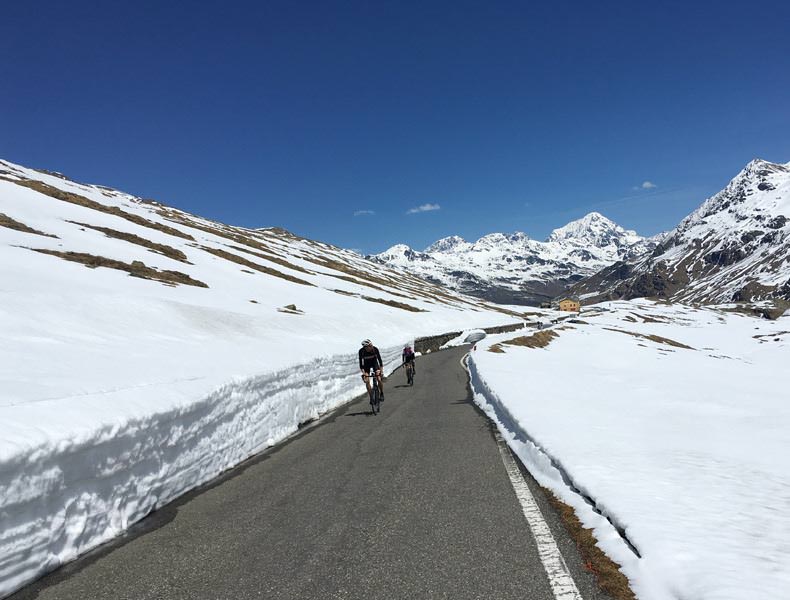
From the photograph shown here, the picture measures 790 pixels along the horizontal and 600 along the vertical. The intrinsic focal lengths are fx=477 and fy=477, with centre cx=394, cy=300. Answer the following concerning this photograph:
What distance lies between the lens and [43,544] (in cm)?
507

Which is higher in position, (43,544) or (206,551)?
(43,544)

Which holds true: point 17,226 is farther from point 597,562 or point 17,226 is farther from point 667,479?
point 597,562

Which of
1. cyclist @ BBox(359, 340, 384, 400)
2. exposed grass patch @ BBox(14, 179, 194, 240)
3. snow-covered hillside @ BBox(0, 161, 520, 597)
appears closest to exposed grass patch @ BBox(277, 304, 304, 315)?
snow-covered hillside @ BBox(0, 161, 520, 597)

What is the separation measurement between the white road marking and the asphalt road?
3.4 inches

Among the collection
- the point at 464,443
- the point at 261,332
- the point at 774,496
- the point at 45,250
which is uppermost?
the point at 45,250

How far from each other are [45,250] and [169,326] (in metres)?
21.0

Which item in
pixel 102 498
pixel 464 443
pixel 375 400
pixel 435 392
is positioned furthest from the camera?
pixel 435 392

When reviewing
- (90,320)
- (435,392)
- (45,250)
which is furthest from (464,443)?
(45,250)

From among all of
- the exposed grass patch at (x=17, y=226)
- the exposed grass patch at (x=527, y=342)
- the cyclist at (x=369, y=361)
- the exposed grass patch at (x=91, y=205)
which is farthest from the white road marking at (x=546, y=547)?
the exposed grass patch at (x=91, y=205)

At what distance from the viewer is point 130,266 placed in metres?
41.4

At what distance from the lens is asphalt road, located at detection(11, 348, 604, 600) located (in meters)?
4.40

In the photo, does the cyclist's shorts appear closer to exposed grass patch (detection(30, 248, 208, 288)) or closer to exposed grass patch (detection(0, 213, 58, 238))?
exposed grass patch (detection(30, 248, 208, 288))

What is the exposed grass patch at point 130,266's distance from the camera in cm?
3762

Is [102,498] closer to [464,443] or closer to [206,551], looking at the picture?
[206,551]
